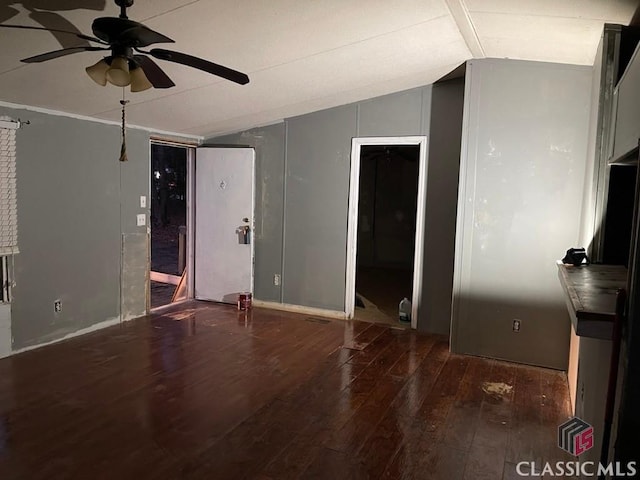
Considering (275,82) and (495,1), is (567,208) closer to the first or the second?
(495,1)

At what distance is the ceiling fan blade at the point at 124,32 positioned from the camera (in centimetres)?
197

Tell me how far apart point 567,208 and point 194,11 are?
3.11 m

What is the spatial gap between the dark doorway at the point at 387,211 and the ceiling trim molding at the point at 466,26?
427 cm

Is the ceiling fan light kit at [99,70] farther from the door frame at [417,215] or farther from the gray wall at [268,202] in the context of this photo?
the gray wall at [268,202]

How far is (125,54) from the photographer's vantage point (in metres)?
2.15

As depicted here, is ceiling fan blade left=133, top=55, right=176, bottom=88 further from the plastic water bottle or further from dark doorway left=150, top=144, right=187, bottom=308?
dark doorway left=150, top=144, right=187, bottom=308

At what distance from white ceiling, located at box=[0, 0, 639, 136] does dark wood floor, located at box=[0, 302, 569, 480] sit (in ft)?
7.01

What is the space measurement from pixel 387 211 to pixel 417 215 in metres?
3.72

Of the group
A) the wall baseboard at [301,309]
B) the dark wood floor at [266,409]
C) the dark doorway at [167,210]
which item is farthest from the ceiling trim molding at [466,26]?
the dark doorway at [167,210]

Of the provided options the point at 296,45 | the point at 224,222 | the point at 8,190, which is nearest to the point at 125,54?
the point at 296,45

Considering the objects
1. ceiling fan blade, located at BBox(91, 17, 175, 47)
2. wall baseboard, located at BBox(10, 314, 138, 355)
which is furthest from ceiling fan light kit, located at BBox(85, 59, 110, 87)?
wall baseboard, located at BBox(10, 314, 138, 355)

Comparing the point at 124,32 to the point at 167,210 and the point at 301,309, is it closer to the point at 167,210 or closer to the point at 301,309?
the point at 301,309

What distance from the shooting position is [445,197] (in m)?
4.79

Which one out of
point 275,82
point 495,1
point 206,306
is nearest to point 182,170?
point 206,306
